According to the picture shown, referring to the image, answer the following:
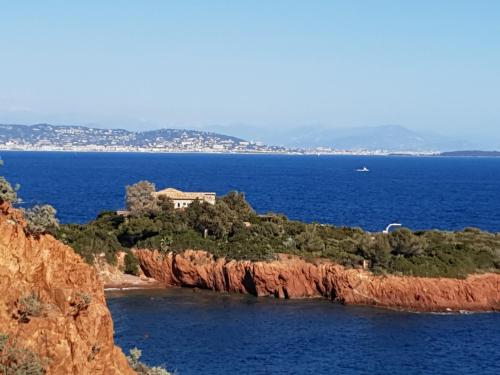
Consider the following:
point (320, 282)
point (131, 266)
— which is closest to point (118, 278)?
point (131, 266)

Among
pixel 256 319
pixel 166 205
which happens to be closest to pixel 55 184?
pixel 166 205

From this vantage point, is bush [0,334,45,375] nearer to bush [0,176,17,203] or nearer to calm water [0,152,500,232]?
bush [0,176,17,203]

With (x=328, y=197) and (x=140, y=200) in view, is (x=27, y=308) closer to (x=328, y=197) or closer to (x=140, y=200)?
(x=140, y=200)

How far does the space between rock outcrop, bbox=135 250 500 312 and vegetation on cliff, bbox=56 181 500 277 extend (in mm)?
1107

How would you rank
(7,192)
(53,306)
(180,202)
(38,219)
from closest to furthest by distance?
1. (53,306)
2. (38,219)
3. (7,192)
4. (180,202)

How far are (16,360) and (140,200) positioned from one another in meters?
52.0

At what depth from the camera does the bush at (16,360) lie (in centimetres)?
1803

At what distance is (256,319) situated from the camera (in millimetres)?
48125

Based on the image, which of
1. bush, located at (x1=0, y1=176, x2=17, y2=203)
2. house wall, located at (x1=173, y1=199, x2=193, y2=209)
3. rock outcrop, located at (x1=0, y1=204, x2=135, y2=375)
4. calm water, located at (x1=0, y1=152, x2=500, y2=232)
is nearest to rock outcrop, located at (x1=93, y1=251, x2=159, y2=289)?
house wall, located at (x1=173, y1=199, x2=193, y2=209)

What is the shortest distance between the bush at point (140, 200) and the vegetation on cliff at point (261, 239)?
0.30 ft

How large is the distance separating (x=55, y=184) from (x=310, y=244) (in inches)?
3891

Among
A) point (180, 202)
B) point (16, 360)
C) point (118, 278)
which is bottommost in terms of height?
point (118, 278)

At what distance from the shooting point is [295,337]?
4350 cm

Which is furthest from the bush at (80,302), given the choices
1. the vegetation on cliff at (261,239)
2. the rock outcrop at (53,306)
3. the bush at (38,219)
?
the vegetation on cliff at (261,239)
